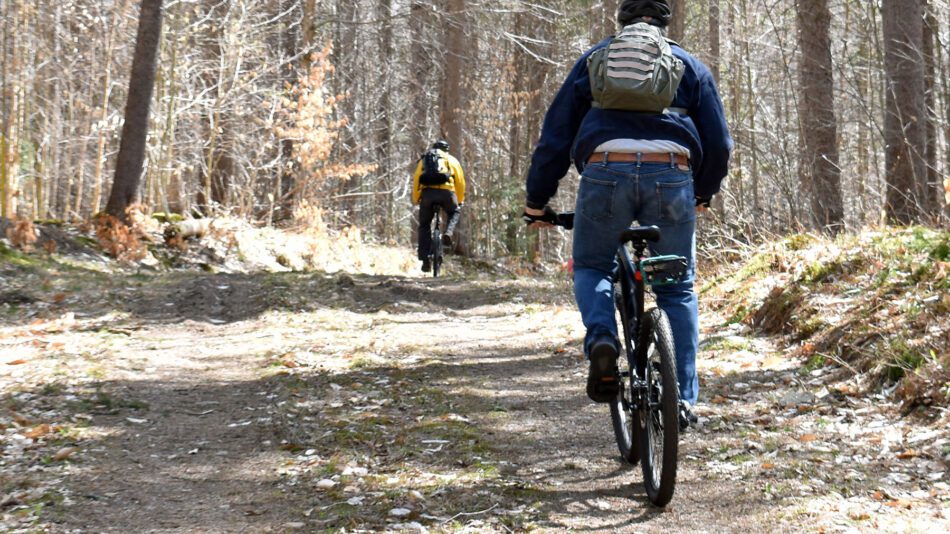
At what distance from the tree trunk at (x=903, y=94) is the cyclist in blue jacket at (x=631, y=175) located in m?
6.93

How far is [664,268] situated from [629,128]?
2.01 feet

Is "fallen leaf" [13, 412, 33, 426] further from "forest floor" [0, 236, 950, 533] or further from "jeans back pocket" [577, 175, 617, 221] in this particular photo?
"jeans back pocket" [577, 175, 617, 221]

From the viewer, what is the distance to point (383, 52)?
2825 cm

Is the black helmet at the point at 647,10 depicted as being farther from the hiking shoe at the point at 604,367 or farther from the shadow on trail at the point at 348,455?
the shadow on trail at the point at 348,455

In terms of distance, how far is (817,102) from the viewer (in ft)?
36.7

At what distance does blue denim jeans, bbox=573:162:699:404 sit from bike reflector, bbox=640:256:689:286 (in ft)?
0.77

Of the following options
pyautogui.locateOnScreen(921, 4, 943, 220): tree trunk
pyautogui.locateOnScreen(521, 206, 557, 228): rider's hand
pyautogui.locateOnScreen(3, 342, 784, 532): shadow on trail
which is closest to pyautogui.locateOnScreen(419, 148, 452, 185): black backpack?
pyautogui.locateOnScreen(921, 4, 943, 220): tree trunk

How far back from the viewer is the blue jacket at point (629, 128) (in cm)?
382

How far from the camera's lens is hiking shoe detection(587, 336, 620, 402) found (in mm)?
3785

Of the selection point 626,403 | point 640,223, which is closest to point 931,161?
point 626,403

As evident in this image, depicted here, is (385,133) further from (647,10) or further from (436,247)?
(647,10)

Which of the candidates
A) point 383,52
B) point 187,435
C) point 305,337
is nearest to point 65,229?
point 305,337

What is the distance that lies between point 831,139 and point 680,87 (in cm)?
795

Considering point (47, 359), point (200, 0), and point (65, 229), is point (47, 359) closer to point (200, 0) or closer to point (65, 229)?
point (65, 229)
